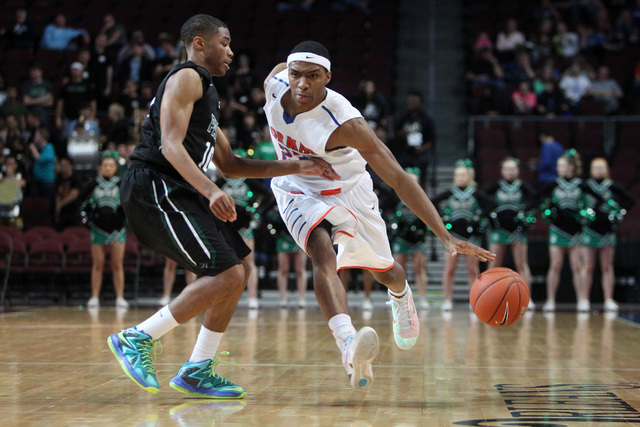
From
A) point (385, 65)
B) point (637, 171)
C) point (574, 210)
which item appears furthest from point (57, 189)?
point (637, 171)

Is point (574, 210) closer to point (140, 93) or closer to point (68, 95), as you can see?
point (140, 93)

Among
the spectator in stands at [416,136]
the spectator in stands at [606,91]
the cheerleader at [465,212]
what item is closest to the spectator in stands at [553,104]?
the spectator in stands at [606,91]

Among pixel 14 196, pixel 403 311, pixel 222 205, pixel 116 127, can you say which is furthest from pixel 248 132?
pixel 222 205

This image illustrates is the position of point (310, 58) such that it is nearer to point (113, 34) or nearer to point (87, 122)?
point (87, 122)

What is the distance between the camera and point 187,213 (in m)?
4.16

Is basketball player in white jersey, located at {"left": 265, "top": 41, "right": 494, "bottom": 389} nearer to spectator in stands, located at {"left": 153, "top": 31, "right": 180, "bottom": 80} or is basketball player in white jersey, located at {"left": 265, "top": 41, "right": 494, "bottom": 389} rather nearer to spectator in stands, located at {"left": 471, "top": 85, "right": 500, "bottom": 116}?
spectator in stands, located at {"left": 471, "top": 85, "right": 500, "bottom": 116}

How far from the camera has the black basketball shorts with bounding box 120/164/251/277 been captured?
4.13m

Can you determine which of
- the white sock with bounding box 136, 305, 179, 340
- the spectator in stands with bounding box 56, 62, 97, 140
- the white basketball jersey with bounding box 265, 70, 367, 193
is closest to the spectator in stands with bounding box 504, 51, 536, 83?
the spectator in stands with bounding box 56, 62, 97, 140

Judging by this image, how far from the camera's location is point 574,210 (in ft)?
36.7

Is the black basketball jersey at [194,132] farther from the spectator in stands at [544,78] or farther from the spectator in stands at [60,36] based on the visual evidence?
the spectator in stands at [60,36]

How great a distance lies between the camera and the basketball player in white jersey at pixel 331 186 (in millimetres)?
4367

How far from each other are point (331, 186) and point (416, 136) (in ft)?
27.1

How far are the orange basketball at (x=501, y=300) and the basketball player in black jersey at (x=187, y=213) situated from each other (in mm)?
1441

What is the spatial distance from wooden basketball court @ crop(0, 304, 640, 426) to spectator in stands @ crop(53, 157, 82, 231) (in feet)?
14.2
